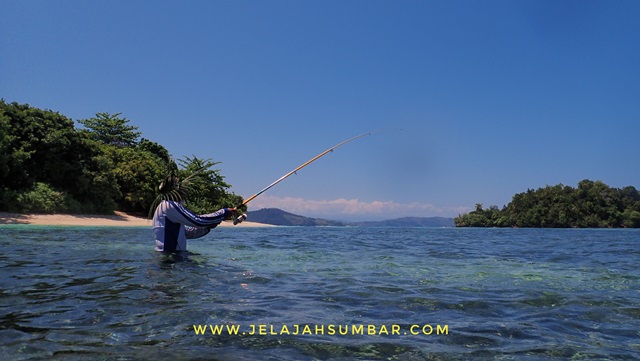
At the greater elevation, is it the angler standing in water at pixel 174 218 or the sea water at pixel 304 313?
the angler standing in water at pixel 174 218

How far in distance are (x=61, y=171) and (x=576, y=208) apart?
99462 millimetres

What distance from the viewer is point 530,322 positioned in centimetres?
522

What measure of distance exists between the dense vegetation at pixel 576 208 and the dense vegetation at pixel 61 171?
86.7m

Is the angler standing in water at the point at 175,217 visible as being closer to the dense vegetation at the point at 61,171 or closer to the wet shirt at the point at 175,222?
the wet shirt at the point at 175,222

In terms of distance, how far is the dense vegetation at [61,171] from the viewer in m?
33.5

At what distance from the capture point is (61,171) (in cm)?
3803

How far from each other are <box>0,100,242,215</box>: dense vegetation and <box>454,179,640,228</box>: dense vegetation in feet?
284

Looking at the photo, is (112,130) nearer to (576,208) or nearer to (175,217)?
(175,217)

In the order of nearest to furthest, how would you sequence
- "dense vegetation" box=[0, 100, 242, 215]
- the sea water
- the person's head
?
1. the sea water
2. the person's head
3. "dense vegetation" box=[0, 100, 242, 215]

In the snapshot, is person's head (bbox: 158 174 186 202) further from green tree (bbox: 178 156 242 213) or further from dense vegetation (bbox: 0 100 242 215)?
green tree (bbox: 178 156 242 213)

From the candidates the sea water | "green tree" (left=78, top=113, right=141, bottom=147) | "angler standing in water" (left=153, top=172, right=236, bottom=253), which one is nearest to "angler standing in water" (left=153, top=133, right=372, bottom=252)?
"angler standing in water" (left=153, top=172, right=236, bottom=253)

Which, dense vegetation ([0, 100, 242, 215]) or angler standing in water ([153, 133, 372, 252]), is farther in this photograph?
dense vegetation ([0, 100, 242, 215])

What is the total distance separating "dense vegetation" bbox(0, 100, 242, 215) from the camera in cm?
3347

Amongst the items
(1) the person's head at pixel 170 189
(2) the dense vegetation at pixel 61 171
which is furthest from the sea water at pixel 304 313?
(2) the dense vegetation at pixel 61 171
